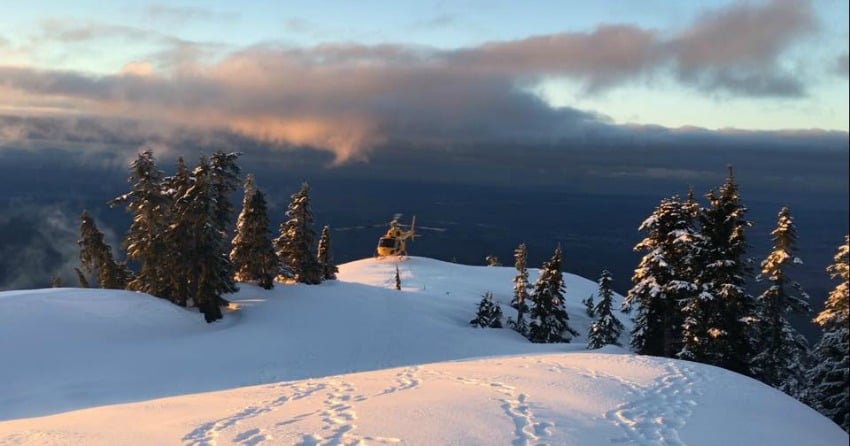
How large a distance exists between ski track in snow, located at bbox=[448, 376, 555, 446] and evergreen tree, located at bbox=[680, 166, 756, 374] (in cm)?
1468

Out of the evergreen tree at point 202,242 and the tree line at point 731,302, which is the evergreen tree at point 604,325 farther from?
the evergreen tree at point 202,242

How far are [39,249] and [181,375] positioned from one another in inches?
6049

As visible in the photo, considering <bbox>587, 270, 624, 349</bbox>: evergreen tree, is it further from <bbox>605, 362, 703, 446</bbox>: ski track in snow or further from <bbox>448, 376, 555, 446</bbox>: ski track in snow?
<bbox>448, 376, 555, 446</bbox>: ski track in snow

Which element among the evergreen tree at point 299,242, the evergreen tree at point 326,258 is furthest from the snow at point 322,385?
the evergreen tree at point 326,258

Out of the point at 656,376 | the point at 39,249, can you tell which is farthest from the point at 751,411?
the point at 39,249

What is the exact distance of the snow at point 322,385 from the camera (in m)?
10.7

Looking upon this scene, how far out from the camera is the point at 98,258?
4141cm

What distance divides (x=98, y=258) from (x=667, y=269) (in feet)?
128

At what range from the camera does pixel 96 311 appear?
2880 centimetres

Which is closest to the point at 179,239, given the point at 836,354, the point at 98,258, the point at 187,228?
the point at 187,228

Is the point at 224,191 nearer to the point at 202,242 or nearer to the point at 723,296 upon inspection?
the point at 202,242

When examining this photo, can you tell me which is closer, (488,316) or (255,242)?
(255,242)

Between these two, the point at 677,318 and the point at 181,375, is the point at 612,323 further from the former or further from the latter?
the point at 181,375

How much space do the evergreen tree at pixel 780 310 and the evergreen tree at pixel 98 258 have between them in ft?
140
